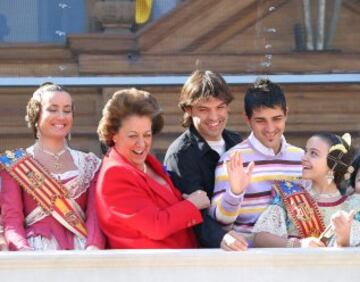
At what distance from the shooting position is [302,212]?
406 cm

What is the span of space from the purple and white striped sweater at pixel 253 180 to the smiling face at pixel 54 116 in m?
0.54

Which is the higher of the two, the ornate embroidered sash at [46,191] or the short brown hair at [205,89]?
the short brown hair at [205,89]

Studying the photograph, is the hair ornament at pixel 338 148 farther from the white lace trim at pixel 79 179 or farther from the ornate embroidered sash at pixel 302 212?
the white lace trim at pixel 79 179

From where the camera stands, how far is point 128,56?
20.6 feet

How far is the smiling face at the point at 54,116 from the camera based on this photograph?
13.6ft

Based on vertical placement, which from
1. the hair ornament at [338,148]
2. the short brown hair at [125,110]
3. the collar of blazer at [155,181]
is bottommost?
the collar of blazer at [155,181]

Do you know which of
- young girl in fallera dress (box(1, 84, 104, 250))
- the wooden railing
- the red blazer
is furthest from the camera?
young girl in fallera dress (box(1, 84, 104, 250))

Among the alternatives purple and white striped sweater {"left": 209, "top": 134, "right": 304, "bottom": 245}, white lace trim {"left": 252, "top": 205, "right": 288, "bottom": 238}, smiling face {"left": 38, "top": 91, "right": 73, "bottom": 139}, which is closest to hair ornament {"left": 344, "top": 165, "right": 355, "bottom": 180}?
purple and white striped sweater {"left": 209, "top": 134, "right": 304, "bottom": 245}

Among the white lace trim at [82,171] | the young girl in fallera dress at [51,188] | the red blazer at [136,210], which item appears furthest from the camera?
the white lace trim at [82,171]

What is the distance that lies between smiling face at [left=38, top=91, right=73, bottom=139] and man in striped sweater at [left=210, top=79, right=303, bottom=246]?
542 millimetres

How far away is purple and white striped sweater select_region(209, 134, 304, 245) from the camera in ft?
13.2

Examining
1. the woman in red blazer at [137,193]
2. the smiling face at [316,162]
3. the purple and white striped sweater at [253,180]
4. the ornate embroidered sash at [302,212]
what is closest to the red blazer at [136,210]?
the woman in red blazer at [137,193]

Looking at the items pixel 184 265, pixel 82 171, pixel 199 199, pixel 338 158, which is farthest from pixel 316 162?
pixel 82 171

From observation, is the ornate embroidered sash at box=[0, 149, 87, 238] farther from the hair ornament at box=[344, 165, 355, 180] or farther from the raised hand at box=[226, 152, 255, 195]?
the hair ornament at box=[344, 165, 355, 180]
